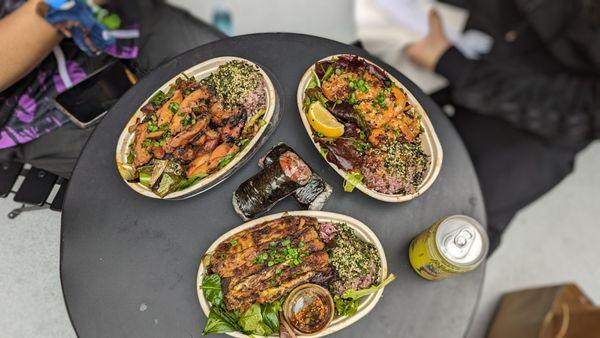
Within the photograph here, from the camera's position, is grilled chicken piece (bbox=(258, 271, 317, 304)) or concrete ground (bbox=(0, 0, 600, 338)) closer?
grilled chicken piece (bbox=(258, 271, 317, 304))

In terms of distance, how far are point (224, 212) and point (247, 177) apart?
0.14 m

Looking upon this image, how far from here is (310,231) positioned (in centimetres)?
Result: 141

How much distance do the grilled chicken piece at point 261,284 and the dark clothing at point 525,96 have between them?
114 cm

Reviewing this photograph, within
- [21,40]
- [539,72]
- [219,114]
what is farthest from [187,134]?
[539,72]

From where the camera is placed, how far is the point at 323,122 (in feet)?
4.87

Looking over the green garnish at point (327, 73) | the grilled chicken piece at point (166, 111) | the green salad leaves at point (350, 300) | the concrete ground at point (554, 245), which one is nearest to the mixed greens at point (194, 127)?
the grilled chicken piece at point (166, 111)

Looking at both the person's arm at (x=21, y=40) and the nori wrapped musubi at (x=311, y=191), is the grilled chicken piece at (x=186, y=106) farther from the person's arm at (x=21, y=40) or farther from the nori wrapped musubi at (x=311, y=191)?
the person's arm at (x=21, y=40)

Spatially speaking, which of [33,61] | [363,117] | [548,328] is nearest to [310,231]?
[363,117]

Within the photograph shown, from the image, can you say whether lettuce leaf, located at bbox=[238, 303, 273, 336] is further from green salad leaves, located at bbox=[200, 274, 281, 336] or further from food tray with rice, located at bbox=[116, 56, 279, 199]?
food tray with rice, located at bbox=[116, 56, 279, 199]

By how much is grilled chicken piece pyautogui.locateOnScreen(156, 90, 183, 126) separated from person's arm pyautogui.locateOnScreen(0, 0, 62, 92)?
0.53 m

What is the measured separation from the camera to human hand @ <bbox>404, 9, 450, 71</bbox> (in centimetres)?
213

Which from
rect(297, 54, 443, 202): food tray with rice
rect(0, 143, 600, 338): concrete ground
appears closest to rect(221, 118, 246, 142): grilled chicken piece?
rect(297, 54, 443, 202): food tray with rice

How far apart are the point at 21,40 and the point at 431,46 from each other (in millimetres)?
1707

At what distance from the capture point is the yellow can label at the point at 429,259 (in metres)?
1.35
